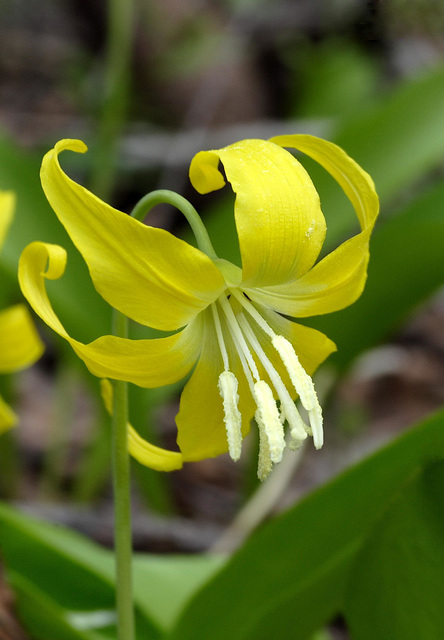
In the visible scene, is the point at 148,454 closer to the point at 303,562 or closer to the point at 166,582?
the point at 303,562

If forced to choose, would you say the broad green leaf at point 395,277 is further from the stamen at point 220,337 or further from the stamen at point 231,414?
the stamen at point 231,414

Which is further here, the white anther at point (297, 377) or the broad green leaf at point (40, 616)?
the broad green leaf at point (40, 616)

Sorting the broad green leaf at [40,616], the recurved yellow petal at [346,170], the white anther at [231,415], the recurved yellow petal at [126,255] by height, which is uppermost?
the recurved yellow petal at [346,170]

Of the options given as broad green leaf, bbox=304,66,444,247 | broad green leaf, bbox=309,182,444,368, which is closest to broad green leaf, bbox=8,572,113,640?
broad green leaf, bbox=309,182,444,368

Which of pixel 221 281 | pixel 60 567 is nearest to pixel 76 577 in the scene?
pixel 60 567

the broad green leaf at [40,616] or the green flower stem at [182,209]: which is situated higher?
the green flower stem at [182,209]

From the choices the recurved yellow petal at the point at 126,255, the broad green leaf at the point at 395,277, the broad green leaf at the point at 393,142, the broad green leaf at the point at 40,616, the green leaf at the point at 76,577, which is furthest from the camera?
the broad green leaf at the point at 393,142

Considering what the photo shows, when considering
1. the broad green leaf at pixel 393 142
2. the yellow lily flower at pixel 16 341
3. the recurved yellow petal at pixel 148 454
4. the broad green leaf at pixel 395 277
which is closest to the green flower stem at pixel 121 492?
the recurved yellow petal at pixel 148 454
